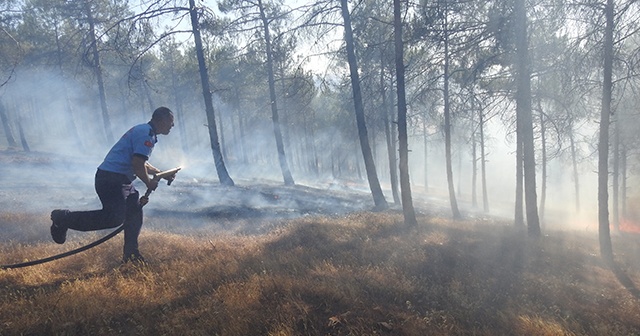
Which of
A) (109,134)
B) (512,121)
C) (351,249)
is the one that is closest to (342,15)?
(512,121)

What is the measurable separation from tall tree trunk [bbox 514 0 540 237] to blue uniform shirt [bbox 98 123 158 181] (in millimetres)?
9637

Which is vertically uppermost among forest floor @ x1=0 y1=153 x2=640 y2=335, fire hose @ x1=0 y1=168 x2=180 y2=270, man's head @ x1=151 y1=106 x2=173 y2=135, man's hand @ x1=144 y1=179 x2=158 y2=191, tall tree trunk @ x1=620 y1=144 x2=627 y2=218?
man's head @ x1=151 y1=106 x2=173 y2=135

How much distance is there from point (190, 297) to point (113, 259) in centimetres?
200

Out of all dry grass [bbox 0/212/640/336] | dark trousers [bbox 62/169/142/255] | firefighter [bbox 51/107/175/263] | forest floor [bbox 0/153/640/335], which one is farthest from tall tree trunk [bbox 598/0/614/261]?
dark trousers [bbox 62/169/142/255]

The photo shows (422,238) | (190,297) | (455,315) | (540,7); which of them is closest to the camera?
(190,297)

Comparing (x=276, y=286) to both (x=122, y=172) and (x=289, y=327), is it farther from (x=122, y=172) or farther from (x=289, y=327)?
(x=122, y=172)

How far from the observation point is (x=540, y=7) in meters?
10.1

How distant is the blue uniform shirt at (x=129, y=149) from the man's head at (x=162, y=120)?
153 millimetres

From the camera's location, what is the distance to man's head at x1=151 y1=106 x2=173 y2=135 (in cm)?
495

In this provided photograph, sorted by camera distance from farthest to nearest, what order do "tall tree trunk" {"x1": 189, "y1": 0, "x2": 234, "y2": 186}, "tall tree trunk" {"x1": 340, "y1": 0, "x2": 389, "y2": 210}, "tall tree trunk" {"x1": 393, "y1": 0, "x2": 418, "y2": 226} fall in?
"tall tree trunk" {"x1": 189, "y1": 0, "x2": 234, "y2": 186}
"tall tree trunk" {"x1": 340, "y1": 0, "x2": 389, "y2": 210}
"tall tree trunk" {"x1": 393, "y1": 0, "x2": 418, "y2": 226}

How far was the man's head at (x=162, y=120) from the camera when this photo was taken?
4953mm

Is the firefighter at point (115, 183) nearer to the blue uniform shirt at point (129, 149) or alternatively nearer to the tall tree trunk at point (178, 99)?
the blue uniform shirt at point (129, 149)

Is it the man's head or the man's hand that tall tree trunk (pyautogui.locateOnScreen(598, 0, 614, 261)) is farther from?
the man's hand

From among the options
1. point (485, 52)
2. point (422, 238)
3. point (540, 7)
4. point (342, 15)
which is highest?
point (342, 15)
